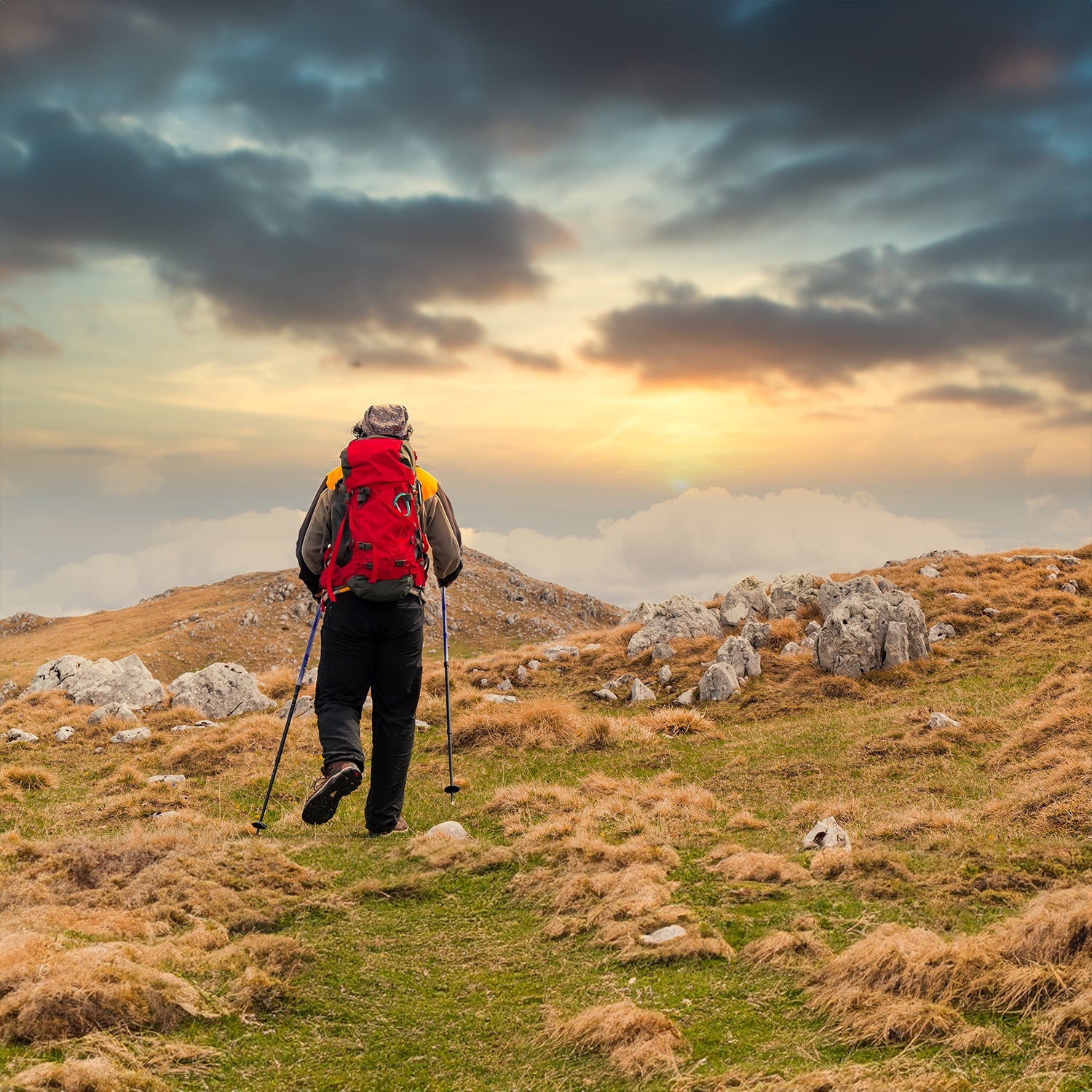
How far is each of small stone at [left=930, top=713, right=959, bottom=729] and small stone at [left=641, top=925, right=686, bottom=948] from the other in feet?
37.7

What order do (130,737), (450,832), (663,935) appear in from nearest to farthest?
(663,935)
(450,832)
(130,737)

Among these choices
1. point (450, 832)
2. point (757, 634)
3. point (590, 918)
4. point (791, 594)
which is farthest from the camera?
point (791, 594)

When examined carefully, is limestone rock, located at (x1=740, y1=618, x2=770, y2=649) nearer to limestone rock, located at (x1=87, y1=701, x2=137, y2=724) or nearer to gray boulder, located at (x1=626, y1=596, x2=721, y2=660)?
gray boulder, located at (x1=626, y1=596, x2=721, y2=660)

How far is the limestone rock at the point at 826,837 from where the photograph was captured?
37.0 feet

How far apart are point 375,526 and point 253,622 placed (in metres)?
80.2

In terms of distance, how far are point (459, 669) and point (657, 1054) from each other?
26.4 meters

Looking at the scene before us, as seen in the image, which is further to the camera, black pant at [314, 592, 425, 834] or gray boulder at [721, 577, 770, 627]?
gray boulder at [721, 577, 770, 627]

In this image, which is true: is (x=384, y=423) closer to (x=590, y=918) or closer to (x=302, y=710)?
(x=590, y=918)

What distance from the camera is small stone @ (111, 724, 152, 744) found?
24.0 m

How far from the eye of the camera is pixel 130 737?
24.2 m

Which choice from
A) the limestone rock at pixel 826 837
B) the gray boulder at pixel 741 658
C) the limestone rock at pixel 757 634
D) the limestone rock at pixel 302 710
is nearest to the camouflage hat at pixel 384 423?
the limestone rock at pixel 826 837

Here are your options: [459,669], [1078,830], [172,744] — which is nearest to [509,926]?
[1078,830]

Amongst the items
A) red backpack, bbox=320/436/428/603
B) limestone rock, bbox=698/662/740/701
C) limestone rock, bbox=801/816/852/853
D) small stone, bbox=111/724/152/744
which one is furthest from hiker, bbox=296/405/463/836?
small stone, bbox=111/724/152/744

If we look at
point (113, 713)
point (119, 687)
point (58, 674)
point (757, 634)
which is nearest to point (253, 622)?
point (58, 674)
